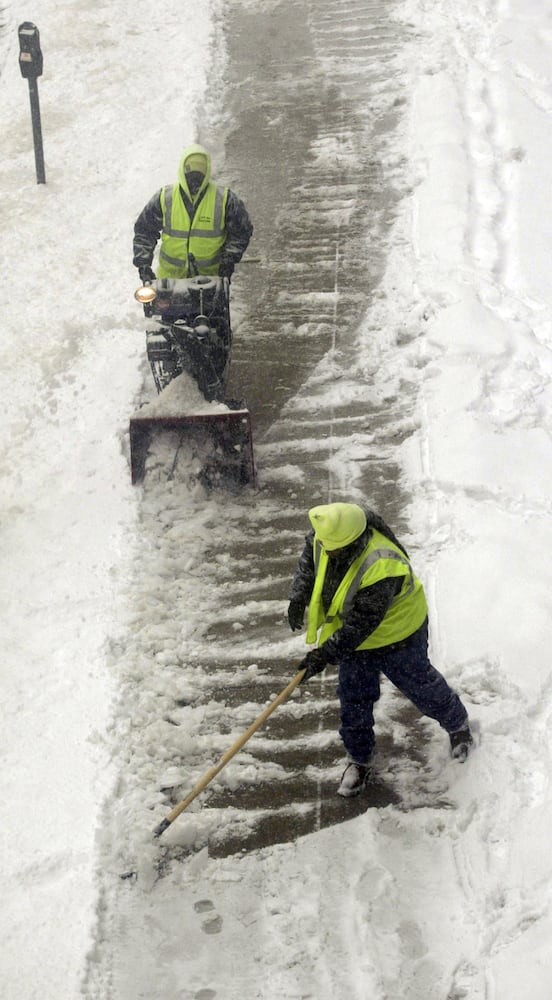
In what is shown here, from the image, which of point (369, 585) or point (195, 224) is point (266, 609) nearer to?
point (369, 585)

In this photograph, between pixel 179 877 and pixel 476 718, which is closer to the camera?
pixel 179 877

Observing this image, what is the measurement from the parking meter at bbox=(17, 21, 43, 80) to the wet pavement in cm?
201

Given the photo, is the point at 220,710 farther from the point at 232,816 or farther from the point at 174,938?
the point at 174,938

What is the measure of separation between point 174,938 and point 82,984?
41 centimetres

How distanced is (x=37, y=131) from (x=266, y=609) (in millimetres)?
6597

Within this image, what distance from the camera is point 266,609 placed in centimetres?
592

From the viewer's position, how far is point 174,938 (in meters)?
4.24

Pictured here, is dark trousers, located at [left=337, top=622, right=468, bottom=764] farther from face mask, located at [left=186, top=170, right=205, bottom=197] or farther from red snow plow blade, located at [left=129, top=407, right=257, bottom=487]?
face mask, located at [left=186, top=170, right=205, bottom=197]

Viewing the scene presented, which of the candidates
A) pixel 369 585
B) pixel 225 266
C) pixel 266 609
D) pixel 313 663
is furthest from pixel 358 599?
pixel 225 266

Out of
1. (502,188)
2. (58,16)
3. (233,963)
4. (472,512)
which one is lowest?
(233,963)

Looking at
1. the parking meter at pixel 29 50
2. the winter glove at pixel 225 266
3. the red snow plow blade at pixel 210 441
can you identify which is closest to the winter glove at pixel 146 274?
the winter glove at pixel 225 266

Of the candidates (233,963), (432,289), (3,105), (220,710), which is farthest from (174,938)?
(3,105)

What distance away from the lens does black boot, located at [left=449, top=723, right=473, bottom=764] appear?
482 centimetres

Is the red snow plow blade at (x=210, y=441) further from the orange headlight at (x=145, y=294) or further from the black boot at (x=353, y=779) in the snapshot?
the black boot at (x=353, y=779)
